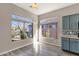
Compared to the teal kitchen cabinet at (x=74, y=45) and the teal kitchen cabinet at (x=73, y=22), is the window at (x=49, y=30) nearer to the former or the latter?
the teal kitchen cabinet at (x=73, y=22)

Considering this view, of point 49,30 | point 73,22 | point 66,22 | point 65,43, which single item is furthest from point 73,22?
point 49,30

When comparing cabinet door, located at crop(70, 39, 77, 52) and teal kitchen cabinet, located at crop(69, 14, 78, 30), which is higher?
teal kitchen cabinet, located at crop(69, 14, 78, 30)

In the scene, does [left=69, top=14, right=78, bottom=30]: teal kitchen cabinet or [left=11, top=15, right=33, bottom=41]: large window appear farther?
[left=11, top=15, right=33, bottom=41]: large window

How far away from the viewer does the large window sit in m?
4.87

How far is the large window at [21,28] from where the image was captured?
16.0ft

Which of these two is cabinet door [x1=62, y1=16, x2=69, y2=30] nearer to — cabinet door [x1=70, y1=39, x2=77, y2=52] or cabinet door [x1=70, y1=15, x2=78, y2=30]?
cabinet door [x1=70, y1=15, x2=78, y2=30]

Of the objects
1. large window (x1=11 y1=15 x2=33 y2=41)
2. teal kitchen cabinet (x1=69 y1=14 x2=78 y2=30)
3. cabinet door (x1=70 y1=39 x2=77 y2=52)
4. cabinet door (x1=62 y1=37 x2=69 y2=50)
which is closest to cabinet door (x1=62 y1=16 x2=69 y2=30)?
teal kitchen cabinet (x1=69 y1=14 x2=78 y2=30)

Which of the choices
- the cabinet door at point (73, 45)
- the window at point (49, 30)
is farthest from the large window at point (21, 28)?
the cabinet door at point (73, 45)

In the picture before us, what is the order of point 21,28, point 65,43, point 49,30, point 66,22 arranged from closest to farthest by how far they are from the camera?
point 65,43 → point 66,22 → point 21,28 → point 49,30

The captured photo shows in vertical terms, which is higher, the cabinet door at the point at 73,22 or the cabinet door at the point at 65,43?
the cabinet door at the point at 73,22

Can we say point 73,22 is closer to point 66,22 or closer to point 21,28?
point 66,22

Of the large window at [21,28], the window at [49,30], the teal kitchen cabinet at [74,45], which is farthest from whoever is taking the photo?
the window at [49,30]

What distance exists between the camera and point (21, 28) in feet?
18.8

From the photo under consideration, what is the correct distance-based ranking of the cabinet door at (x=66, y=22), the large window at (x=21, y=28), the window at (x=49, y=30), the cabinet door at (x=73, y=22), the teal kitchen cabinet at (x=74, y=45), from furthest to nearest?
the window at (x=49, y=30) < the large window at (x=21, y=28) < the cabinet door at (x=66, y=22) < the cabinet door at (x=73, y=22) < the teal kitchen cabinet at (x=74, y=45)
